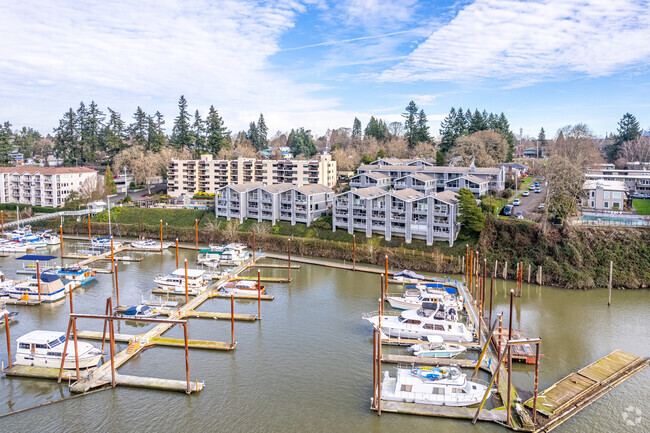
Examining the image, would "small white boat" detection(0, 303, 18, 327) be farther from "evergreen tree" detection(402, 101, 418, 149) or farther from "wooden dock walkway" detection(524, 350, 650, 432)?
"evergreen tree" detection(402, 101, 418, 149)

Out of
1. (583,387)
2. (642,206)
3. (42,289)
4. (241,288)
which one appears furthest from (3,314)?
(642,206)

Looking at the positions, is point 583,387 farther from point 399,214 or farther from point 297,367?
point 399,214

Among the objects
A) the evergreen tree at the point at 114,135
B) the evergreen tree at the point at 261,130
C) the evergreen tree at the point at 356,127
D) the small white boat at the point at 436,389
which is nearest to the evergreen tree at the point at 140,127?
the evergreen tree at the point at 114,135

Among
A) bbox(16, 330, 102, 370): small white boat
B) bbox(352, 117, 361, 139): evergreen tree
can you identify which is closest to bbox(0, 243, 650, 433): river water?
bbox(16, 330, 102, 370): small white boat

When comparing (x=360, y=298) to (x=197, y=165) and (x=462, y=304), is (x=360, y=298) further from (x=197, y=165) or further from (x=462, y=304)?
(x=197, y=165)

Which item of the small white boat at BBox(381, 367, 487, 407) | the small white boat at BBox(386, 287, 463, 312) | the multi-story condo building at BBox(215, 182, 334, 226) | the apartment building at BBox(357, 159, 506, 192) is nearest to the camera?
the small white boat at BBox(381, 367, 487, 407)

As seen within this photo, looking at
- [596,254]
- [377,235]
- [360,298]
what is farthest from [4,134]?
[596,254]

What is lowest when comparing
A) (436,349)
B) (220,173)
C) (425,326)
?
(436,349)
